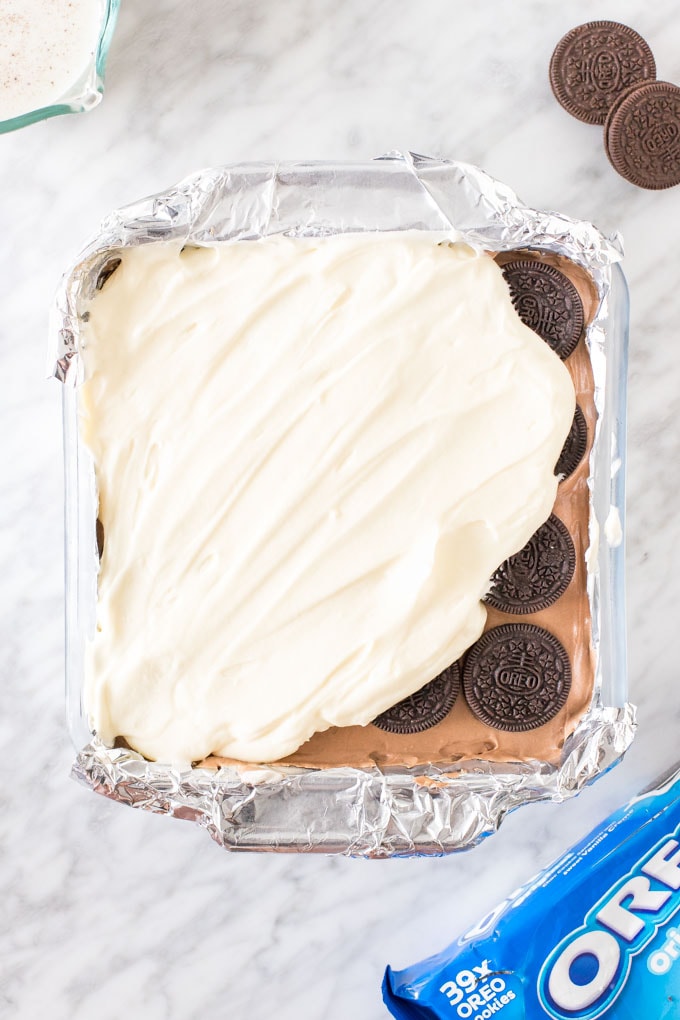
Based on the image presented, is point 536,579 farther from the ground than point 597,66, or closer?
closer

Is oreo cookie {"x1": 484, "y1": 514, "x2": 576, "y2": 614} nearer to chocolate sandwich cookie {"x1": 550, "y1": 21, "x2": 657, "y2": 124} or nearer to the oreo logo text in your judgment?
the oreo logo text

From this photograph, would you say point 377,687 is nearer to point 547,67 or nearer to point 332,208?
point 332,208

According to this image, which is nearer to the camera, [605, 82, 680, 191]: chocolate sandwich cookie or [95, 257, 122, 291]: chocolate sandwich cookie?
[95, 257, 122, 291]: chocolate sandwich cookie

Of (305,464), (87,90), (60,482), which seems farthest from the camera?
(60,482)

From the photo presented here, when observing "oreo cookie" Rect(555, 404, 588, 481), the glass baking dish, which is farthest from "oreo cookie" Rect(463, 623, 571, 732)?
the glass baking dish

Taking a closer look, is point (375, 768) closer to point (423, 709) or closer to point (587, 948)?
point (423, 709)

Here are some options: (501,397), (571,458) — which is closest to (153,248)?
(501,397)

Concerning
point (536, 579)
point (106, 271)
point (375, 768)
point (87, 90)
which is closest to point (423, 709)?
point (375, 768)
